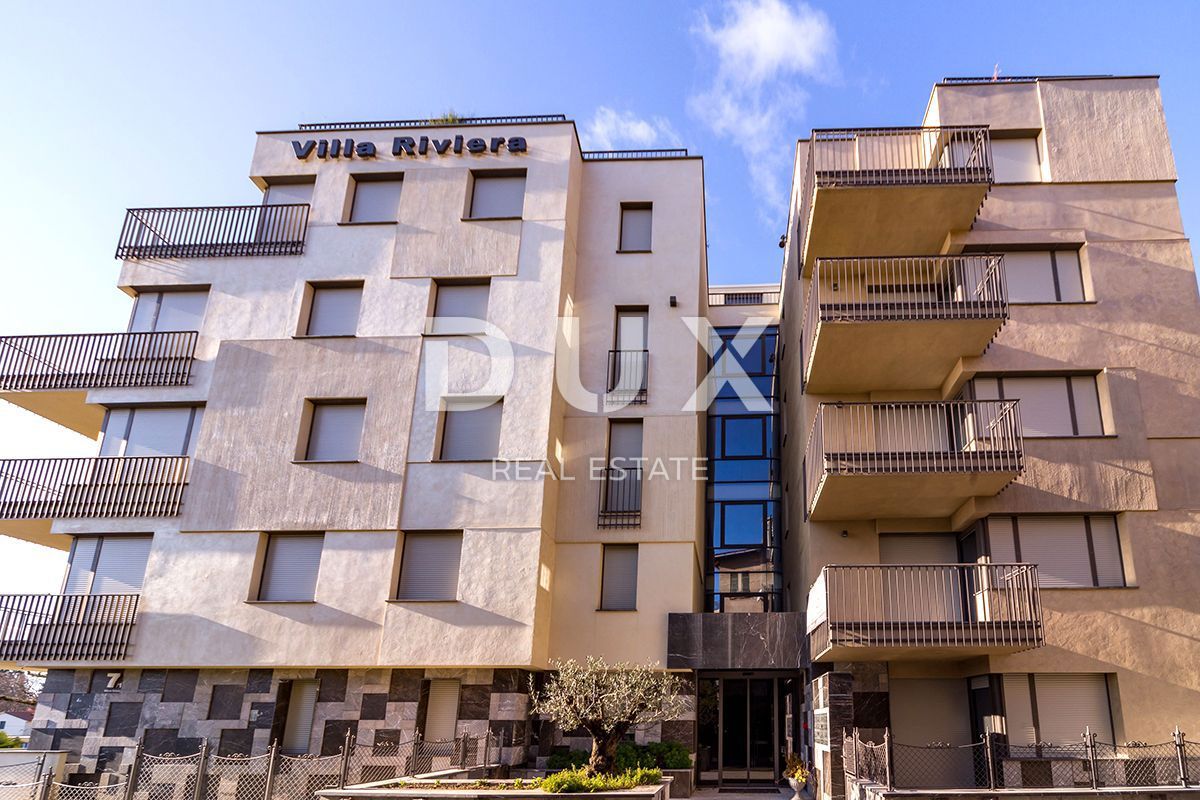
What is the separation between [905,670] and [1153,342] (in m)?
9.23

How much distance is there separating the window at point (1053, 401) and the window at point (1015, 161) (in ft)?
17.0

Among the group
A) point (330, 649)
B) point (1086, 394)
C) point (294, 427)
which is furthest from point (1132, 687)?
point (294, 427)

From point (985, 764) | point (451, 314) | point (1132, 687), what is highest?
point (451, 314)

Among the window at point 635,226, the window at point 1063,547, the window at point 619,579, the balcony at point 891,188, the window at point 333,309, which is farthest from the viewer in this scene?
the window at point 635,226

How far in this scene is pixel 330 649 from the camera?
64.6ft

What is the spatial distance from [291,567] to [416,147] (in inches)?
476

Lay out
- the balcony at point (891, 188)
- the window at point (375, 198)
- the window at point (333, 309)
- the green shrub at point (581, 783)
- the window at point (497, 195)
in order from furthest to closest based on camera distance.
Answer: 1. the window at point (375, 198)
2. the window at point (497, 195)
3. the window at point (333, 309)
4. the balcony at point (891, 188)
5. the green shrub at point (581, 783)

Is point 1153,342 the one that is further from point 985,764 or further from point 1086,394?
point 985,764

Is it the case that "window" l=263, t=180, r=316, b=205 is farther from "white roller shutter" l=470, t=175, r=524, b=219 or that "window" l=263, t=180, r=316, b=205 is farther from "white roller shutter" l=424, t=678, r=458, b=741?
"white roller shutter" l=424, t=678, r=458, b=741

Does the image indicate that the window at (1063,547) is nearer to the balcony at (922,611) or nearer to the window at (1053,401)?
the balcony at (922,611)

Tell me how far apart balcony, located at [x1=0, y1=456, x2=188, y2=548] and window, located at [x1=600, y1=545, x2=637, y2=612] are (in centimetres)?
1077

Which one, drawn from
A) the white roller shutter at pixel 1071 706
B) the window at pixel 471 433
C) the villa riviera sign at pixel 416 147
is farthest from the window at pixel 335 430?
the white roller shutter at pixel 1071 706

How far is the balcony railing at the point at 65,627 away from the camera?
1997cm

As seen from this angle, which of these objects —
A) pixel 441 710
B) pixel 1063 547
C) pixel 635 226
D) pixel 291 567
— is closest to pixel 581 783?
pixel 441 710
